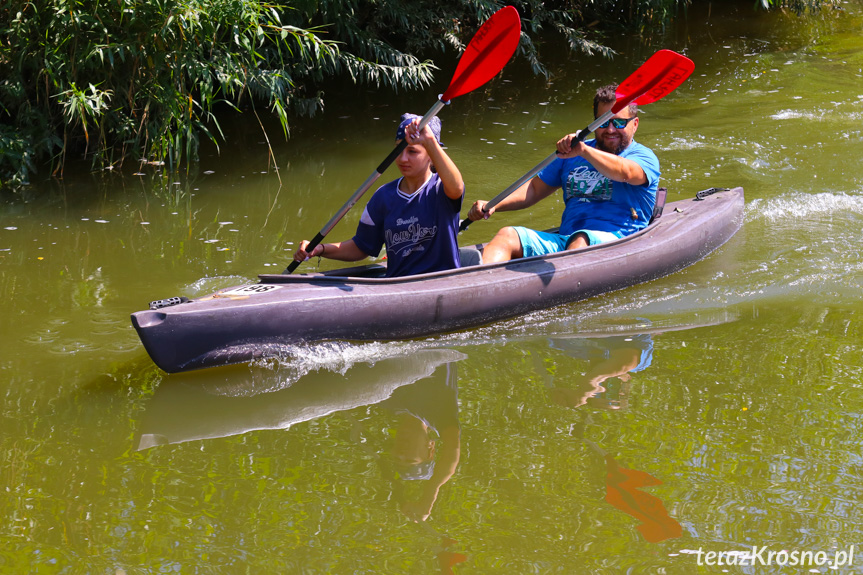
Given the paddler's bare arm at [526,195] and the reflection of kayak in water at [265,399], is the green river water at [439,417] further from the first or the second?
the paddler's bare arm at [526,195]

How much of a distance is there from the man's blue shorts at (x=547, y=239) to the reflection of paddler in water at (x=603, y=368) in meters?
0.69

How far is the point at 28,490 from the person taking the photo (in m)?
3.02

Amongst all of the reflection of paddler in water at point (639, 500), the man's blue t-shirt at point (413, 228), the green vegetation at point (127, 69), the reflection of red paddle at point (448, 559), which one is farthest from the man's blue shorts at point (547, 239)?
the green vegetation at point (127, 69)

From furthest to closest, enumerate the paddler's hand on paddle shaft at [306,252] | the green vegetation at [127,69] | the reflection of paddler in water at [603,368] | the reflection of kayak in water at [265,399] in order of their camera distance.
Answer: the green vegetation at [127,69]
the paddler's hand on paddle shaft at [306,252]
the reflection of paddler in water at [603,368]
the reflection of kayak in water at [265,399]

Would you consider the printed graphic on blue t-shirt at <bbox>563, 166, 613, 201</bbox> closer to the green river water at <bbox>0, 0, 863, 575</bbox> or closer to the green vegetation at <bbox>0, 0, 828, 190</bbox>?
the green river water at <bbox>0, 0, 863, 575</bbox>

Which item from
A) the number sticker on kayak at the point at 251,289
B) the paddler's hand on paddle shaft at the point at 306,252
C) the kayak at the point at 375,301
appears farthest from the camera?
the paddler's hand on paddle shaft at the point at 306,252

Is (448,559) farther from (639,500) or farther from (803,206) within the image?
(803,206)

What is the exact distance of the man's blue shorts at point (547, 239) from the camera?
15.8 ft

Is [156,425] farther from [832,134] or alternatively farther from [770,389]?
[832,134]

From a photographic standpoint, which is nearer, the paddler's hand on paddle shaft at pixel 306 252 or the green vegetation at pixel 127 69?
the paddler's hand on paddle shaft at pixel 306 252

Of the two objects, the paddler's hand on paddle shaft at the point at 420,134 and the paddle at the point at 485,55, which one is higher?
the paddle at the point at 485,55

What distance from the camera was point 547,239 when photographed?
4.95 metres

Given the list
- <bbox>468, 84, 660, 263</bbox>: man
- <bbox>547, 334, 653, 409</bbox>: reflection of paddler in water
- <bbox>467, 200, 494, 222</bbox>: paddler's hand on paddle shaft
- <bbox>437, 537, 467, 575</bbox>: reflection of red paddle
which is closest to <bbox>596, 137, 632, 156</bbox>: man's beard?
<bbox>468, 84, 660, 263</bbox>: man

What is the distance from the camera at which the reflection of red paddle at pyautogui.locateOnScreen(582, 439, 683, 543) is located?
272cm
